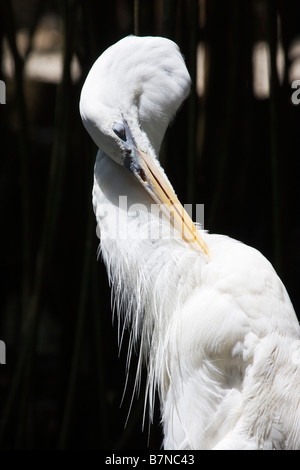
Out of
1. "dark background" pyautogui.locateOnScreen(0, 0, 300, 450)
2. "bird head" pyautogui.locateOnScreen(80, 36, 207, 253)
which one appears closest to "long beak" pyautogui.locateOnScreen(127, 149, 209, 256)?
"bird head" pyautogui.locateOnScreen(80, 36, 207, 253)

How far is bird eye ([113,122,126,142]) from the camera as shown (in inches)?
34.0

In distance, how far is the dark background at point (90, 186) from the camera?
1.23m

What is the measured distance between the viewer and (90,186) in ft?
4.39

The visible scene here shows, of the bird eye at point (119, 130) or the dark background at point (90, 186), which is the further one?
the dark background at point (90, 186)

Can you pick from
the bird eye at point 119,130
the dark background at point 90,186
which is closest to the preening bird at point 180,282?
the bird eye at point 119,130

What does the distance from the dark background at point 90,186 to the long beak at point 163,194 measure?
20 centimetres

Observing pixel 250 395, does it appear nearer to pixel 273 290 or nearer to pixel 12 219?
pixel 273 290

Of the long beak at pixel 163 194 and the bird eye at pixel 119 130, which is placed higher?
the bird eye at pixel 119 130

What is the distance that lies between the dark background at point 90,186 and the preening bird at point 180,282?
176 mm

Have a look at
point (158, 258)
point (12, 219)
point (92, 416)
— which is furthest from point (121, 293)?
point (12, 219)

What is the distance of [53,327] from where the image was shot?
223 centimetres
